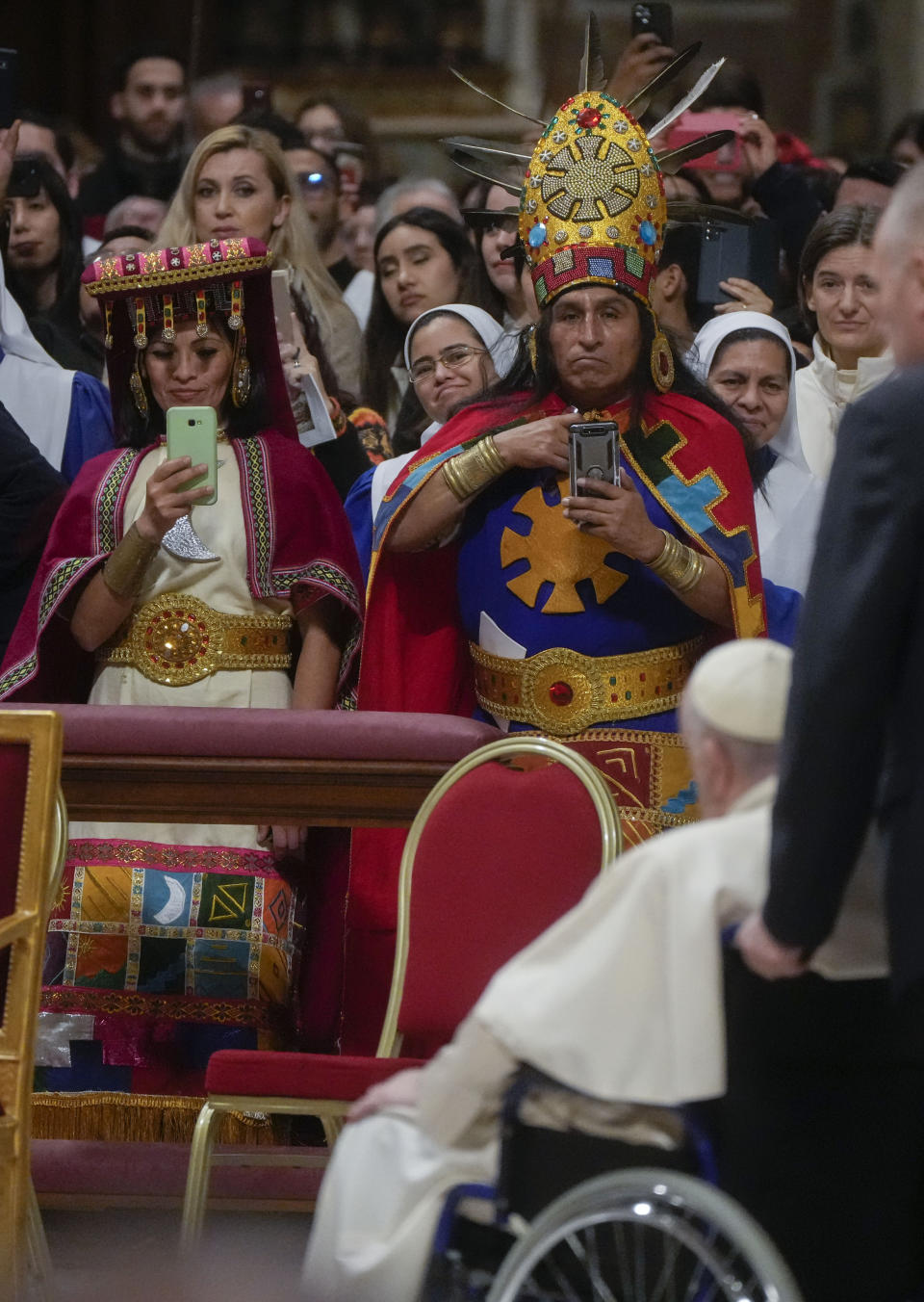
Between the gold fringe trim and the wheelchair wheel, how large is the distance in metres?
1.84

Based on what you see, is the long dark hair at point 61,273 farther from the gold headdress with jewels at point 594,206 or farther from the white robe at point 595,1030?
the white robe at point 595,1030

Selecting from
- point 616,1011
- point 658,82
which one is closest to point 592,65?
point 658,82

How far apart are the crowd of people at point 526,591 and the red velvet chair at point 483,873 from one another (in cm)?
45

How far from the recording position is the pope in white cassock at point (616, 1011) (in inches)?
92.6

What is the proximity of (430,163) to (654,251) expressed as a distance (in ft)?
25.7

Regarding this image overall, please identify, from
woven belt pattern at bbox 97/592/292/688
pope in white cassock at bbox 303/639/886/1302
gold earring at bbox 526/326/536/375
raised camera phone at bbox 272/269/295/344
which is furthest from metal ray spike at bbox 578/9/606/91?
pope in white cassock at bbox 303/639/886/1302

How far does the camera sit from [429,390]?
4.95 m

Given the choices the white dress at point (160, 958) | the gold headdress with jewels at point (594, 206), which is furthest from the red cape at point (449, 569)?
the white dress at point (160, 958)

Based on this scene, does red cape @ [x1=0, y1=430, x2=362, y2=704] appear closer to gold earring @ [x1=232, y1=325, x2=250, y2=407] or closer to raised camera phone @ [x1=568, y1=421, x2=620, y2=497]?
gold earring @ [x1=232, y1=325, x2=250, y2=407]

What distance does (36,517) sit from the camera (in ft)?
15.1

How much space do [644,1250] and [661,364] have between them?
216 cm

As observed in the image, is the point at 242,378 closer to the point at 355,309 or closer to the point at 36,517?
the point at 36,517

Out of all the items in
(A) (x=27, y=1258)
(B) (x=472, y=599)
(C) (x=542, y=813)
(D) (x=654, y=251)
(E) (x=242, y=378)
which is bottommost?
(A) (x=27, y=1258)

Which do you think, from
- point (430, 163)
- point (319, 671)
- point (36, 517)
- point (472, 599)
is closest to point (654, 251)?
point (472, 599)
